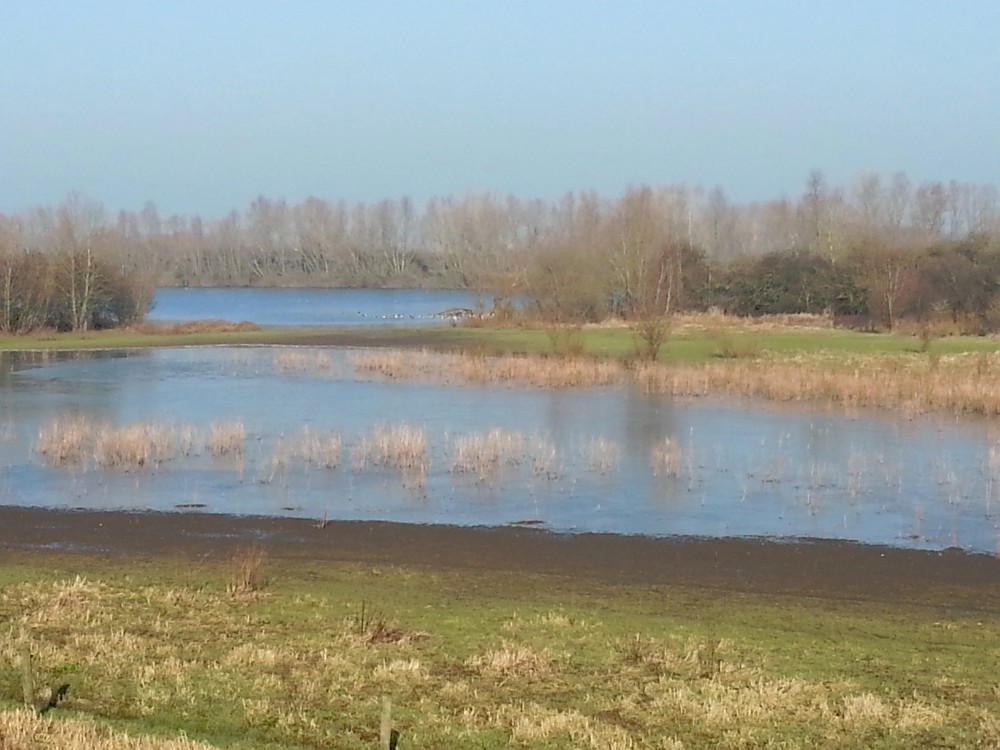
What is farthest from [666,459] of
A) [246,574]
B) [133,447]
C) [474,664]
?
[474,664]

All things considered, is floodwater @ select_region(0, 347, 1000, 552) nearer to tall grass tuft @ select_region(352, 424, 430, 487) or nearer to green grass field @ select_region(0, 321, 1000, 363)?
tall grass tuft @ select_region(352, 424, 430, 487)

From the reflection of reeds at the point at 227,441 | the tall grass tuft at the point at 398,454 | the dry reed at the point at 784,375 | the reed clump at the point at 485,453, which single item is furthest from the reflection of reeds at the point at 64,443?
the dry reed at the point at 784,375

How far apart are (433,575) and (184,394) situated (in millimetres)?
20085

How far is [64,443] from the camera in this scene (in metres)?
21.7

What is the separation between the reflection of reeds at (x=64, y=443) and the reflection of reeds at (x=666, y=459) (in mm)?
9924

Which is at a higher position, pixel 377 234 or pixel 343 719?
pixel 377 234

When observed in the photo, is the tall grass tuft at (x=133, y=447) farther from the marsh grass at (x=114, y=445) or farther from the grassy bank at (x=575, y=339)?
the grassy bank at (x=575, y=339)

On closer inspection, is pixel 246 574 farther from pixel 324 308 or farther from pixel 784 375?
pixel 324 308

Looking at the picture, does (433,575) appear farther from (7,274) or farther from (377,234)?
(377,234)

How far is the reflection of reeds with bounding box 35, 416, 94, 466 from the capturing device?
831 inches

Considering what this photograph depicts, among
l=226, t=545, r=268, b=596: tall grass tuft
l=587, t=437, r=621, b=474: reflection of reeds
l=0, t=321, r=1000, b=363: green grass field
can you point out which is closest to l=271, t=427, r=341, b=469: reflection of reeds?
l=587, t=437, r=621, b=474: reflection of reeds

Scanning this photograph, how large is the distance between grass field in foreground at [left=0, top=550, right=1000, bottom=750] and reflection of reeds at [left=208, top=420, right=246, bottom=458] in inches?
349

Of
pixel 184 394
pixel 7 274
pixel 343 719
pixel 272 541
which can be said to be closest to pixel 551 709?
pixel 343 719

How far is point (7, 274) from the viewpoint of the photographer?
55.7m
